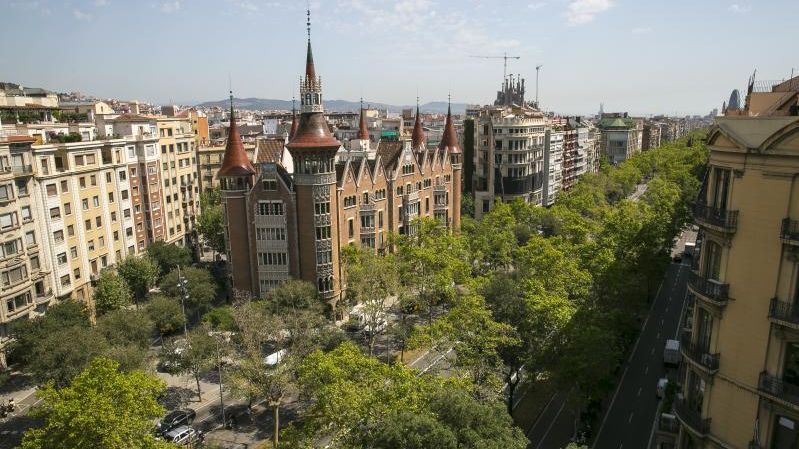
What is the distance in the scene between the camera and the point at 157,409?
33656 millimetres

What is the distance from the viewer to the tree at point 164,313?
60534 millimetres

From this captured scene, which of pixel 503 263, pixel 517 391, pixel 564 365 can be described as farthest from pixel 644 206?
pixel 564 365

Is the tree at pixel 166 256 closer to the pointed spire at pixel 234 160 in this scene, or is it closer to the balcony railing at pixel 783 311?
the pointed spire at pixel 234 160

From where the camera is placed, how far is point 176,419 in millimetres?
49719

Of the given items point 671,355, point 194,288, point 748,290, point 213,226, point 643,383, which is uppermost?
point 748,290

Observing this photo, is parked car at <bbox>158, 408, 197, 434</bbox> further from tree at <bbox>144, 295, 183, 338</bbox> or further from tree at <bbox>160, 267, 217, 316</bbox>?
tree at <bbox>160, 267, 217, 316</bbox>

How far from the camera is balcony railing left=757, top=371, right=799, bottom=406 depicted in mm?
25359

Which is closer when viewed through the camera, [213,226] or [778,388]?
[778,388]

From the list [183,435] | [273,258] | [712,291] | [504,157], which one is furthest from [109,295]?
[504,157]

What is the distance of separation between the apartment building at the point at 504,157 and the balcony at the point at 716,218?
3589 inches

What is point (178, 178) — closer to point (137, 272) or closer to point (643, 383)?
point (137, 272)

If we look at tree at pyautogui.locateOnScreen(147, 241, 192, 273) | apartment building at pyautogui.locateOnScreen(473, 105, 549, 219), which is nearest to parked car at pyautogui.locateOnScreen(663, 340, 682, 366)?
apartment building at pyautogui.locateOnScreen(473, 105, 549, 219)

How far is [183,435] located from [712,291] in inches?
1661

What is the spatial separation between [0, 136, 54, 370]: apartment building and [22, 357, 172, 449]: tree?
33317mm
